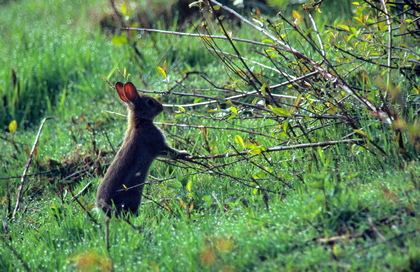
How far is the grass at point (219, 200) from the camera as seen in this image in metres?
3.28

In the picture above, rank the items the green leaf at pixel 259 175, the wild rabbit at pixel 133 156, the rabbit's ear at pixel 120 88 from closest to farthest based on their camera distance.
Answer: the green leaf at pixel 259 175, the wild rabbit at pixel 133 156, the rabbit's ear at pixel 120 88

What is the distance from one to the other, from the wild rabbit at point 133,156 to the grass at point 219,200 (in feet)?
0.52

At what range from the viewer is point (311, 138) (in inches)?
182

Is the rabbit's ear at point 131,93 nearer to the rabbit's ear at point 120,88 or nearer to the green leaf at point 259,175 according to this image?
the rabbit's ear at point 120,88

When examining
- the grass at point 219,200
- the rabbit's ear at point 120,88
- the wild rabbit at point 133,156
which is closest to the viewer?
the grass at point 219,200

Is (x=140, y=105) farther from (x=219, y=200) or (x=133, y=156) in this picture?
(x=219, y=200)

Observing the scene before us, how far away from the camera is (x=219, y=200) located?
4445mm

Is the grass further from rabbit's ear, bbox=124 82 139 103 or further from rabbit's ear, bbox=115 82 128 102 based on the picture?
rabbit's ear, bbox=115 82 128 102

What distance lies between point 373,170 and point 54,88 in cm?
592

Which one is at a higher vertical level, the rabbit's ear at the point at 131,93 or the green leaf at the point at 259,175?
the rabbit's ear at the point at 131,93

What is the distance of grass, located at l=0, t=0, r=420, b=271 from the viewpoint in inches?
129

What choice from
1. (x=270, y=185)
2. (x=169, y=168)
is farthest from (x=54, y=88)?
(x=270, y=185)

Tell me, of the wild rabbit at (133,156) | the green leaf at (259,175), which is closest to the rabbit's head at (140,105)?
the wild rabbit at (133,156)

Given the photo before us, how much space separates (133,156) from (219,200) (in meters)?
1.16
